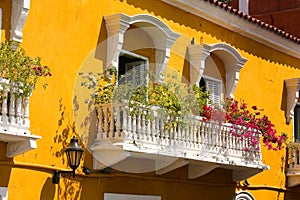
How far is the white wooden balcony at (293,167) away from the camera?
55.9 ft

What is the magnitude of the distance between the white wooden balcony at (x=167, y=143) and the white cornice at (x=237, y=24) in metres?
2.73

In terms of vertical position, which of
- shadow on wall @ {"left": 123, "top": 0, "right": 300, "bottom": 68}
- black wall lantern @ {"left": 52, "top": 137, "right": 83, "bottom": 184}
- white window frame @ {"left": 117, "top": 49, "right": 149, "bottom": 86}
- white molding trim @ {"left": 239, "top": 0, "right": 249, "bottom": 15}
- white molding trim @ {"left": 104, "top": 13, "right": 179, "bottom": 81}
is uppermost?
white molding trim @ {"left": 239, "top": 0, "right": 249, "bottom": 15}

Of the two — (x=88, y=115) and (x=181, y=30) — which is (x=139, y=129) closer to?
(x=88, y=115)

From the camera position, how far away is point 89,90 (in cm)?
1222

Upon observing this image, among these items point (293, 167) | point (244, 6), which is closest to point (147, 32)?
point (293, 167)

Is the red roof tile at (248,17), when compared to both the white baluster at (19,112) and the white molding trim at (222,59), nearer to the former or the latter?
the white molding trim at (222,59)

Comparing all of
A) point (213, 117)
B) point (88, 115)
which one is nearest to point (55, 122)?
point (88, 115)

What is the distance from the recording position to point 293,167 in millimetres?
17125

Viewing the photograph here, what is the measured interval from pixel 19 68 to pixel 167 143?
3416 mm

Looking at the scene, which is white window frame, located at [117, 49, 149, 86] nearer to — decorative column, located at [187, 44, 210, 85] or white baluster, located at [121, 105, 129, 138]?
decorative column, located at [187, 44, 210, 85]

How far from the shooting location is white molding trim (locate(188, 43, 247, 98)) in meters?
14.5

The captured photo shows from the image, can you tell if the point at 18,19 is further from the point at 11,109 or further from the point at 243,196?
the point at 243,196

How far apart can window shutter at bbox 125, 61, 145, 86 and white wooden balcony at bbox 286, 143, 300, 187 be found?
5596 mm

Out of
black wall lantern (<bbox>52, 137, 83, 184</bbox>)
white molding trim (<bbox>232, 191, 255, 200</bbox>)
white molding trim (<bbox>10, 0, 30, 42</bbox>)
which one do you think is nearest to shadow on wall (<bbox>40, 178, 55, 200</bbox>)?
black wall lantern (<bbox>52, 137, 83, 184</bbox>)
